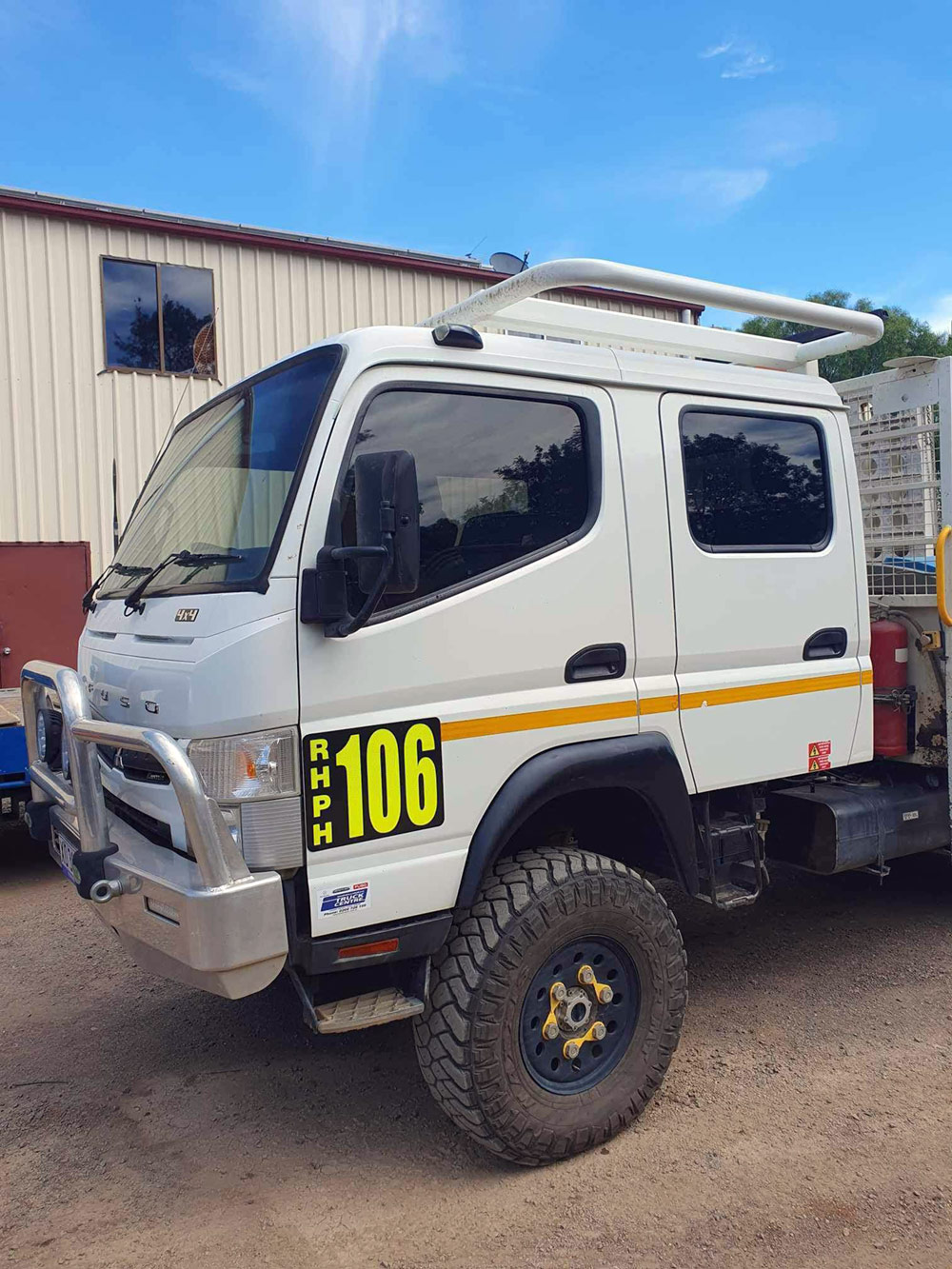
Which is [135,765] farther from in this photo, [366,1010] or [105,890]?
[366,1010]

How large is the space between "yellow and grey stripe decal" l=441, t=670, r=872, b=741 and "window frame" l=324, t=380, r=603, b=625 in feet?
1.26

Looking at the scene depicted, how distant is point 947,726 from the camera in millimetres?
4402

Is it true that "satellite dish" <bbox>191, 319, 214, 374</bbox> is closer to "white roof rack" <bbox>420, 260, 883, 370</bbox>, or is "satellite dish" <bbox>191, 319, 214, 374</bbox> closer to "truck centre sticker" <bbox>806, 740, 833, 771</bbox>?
"white roof rack" <bbox>420, 260, 883, 370</bbox>

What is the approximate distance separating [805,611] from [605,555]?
1011mm

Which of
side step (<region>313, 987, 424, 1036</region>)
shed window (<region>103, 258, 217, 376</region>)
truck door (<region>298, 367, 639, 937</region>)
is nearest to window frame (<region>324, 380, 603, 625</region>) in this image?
truck door (<region>298, 367, 639, 937</region>)

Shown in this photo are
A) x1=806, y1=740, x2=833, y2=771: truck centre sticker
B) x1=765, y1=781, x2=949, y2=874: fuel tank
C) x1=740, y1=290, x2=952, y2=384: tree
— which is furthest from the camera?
x1=740, y1=290, x2=952, y2=384: tree

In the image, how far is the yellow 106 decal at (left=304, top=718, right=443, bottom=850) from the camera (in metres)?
2.69

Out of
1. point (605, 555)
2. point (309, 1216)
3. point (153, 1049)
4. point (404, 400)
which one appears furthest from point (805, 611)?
point (153, 1049)

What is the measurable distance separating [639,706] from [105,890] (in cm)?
173

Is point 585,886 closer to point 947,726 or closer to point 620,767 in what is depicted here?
point 620,767

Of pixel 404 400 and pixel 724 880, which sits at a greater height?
pixel 404 400

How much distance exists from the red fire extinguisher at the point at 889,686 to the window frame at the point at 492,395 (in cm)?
185

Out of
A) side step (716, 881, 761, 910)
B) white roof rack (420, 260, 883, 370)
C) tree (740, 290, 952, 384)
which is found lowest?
side step (716, 881, 761, 910)

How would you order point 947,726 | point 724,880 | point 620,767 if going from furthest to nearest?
point 947,726 < point 724,880 < point 620,767
